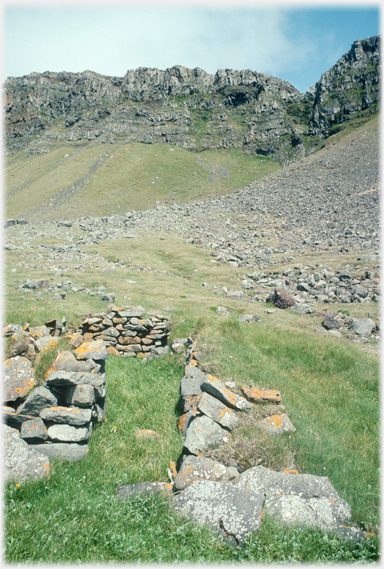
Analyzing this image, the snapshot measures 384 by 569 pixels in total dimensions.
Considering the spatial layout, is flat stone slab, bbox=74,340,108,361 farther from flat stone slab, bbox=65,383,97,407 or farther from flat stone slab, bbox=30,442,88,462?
flat stone slab, bbox=30,442,88,462

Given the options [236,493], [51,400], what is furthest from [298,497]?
[51,400]

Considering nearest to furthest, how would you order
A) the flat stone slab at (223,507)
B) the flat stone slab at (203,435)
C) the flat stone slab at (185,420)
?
the flat stone slab at (223,507) < the flat stone slab at (203,435) < the flat stone slab at (185,420)

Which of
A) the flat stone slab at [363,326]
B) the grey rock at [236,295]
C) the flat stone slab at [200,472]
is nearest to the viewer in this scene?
the flat stone slab at [200,472]

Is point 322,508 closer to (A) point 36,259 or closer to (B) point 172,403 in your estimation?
(B) point 172,403

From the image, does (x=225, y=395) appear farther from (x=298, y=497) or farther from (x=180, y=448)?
(x=298, y=497)

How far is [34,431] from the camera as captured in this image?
529 centimetres

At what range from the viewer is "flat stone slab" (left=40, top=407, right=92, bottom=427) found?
5633mm

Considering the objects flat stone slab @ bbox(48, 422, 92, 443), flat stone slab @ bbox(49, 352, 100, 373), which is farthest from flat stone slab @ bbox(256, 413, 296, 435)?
flat stone slab @ bbox(49, 352, 100, 373)

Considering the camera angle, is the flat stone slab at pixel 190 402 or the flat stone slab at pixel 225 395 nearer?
the flat stone slab at pixel 225 395

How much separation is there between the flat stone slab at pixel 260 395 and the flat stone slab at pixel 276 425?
70cm

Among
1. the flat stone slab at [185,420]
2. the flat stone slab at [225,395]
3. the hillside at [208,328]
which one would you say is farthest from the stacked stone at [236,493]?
the flat stone slab at [225,395]

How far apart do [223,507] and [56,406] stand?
143 inches

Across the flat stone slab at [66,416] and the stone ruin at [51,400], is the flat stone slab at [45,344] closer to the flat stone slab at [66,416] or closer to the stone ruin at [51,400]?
the stone ruin at [51,400]

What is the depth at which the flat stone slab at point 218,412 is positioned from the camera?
6.50m
